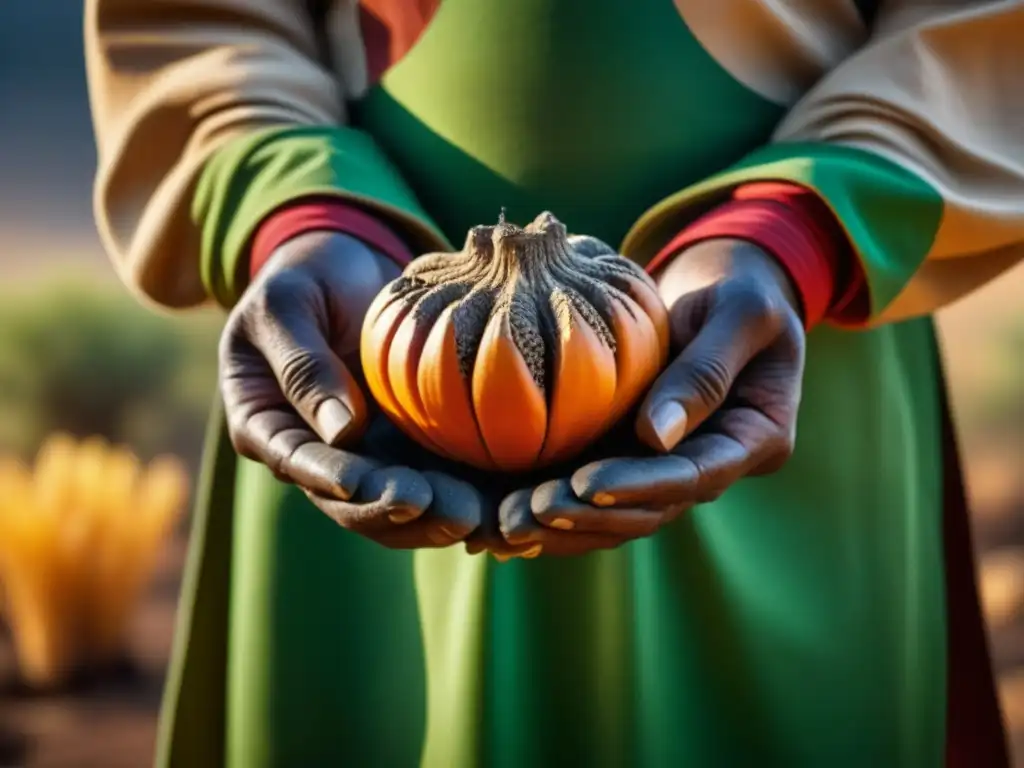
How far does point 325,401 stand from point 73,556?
3.19ft

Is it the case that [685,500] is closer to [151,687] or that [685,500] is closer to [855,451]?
[855,451]

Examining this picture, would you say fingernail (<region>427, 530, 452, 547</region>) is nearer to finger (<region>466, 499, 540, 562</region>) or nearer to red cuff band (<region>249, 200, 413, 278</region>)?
finger (<region>466, 499, 540, 562</region>)

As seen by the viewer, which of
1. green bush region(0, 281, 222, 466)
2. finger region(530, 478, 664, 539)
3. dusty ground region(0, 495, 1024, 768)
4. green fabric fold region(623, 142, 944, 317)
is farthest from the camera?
green bush region(0, 281, 222, 466)

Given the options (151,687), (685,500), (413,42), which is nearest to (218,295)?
(413,42)

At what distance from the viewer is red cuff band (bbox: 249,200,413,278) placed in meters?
0.47

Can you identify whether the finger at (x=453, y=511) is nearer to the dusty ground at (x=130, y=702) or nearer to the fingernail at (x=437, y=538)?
the fingernail at (x=437, y=538)

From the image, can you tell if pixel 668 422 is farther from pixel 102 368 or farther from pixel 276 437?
pixel 102 368

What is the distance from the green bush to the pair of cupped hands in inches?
39.5

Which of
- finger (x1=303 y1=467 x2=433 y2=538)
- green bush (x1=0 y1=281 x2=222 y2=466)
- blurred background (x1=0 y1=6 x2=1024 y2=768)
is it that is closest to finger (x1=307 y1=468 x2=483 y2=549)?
finger (x1=303 y1=467 x2=433 y2=538)

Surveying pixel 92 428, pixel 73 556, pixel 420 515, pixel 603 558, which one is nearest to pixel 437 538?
pixel 420 515

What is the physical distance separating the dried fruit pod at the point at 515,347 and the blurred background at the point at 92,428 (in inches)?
36.9

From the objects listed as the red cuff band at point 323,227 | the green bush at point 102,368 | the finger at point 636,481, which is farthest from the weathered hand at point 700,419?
the green bush at point 102,368

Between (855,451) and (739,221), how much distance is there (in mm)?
122

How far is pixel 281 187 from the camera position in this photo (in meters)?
0.49
